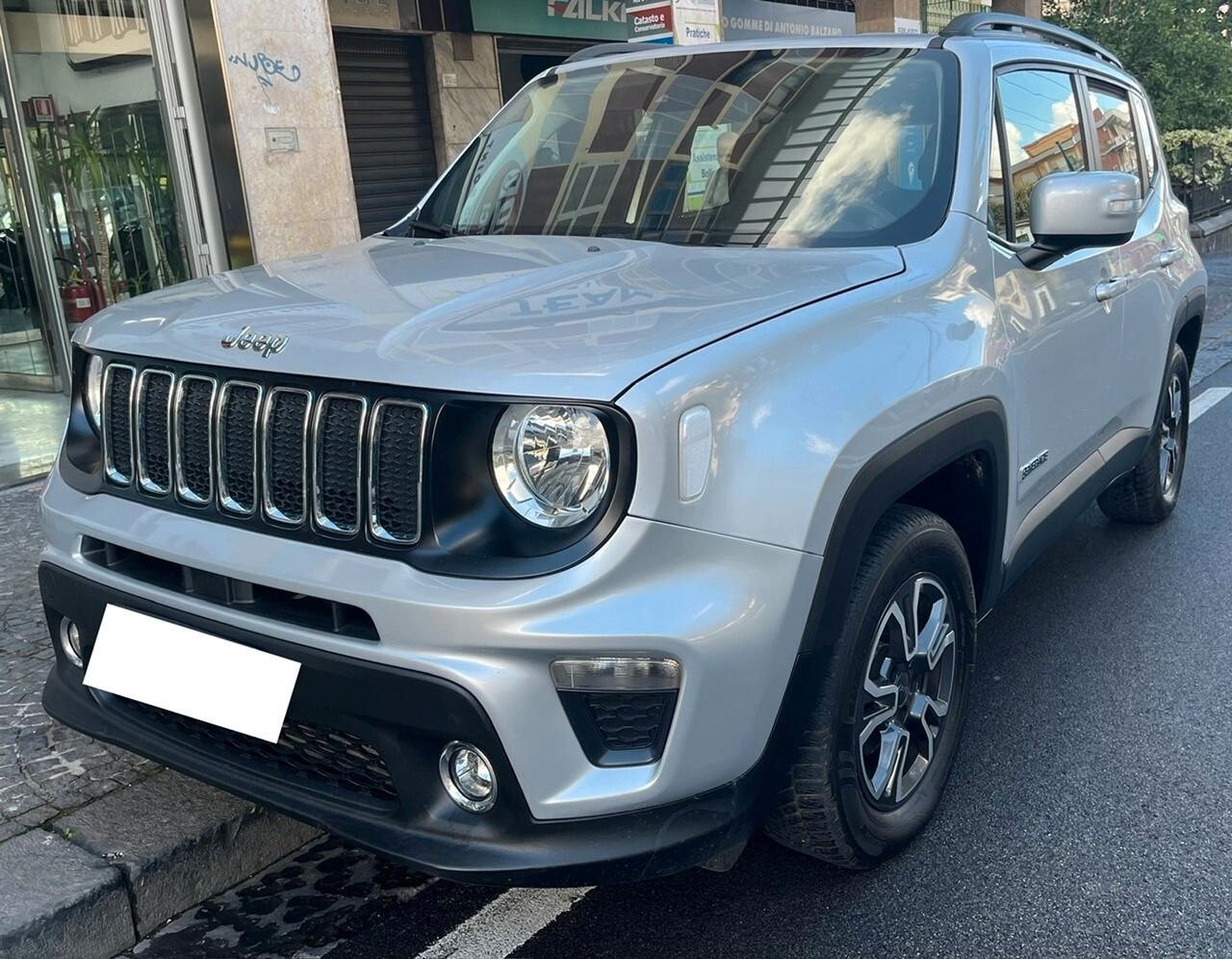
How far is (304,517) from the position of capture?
81.7 inches

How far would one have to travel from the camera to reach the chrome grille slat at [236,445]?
2176mm

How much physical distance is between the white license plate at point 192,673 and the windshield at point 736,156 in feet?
4.77

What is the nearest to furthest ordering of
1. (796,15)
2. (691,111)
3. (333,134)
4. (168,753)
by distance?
1. (168,753)
2. (691,111)
3. (333,134)
4. (796,15)

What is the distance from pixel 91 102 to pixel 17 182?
29.6 inches

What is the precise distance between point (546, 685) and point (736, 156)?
1667mm

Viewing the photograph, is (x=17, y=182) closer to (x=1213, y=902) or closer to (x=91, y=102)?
(x=91, y=102)

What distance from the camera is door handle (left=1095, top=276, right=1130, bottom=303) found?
341 centimetres

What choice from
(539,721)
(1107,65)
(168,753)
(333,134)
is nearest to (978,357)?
(539,721)

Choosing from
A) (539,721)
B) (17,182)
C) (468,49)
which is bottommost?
(539,721)

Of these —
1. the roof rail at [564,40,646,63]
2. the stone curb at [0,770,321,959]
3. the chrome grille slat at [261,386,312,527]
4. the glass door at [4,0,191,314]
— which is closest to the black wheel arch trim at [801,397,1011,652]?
the chrome grille slat at [261,386,312,527]

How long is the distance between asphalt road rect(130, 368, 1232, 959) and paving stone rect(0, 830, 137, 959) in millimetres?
110

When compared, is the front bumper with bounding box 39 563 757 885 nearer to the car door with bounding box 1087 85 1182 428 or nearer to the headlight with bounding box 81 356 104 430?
the headlight with bounding box 81 356 104 430

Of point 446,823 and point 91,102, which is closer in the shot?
point 446,823

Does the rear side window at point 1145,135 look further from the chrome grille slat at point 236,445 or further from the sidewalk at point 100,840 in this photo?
the sidewalk at point 100,840
